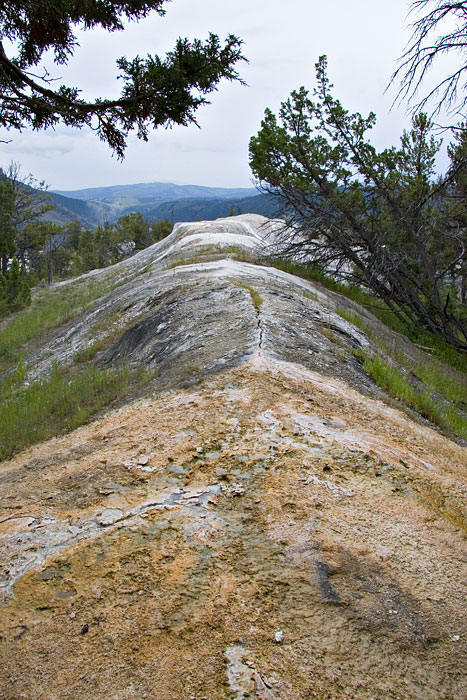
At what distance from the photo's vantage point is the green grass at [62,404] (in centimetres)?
554

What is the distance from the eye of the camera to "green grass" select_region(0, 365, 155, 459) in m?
5.54

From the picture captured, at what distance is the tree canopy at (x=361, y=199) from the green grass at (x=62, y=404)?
877 cm

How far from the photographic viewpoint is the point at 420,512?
3.07m

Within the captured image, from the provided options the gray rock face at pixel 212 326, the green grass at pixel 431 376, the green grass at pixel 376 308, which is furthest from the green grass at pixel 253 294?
the green grass at pixel 376 308

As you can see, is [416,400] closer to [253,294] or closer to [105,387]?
[253,294]

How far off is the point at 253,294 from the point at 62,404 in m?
3.49

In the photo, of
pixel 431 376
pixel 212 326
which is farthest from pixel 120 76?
pixel 431 376

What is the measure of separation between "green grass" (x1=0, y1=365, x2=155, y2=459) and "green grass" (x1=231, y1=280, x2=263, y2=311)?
208 cm

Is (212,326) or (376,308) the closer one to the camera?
(212,326)

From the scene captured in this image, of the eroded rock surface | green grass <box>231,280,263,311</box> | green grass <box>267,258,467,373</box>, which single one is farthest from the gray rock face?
green grass <box>267,258,467,373</box>

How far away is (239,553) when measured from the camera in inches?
105

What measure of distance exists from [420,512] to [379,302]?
12.8m

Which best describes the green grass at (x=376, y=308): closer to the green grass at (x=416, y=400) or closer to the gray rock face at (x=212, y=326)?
the gray rock face at (x=212, y=326)

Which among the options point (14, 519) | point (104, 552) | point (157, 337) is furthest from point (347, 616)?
point (157, 337)
